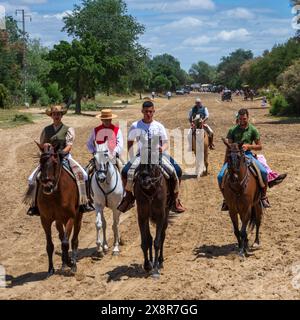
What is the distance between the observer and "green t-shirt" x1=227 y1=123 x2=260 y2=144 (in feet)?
32.3

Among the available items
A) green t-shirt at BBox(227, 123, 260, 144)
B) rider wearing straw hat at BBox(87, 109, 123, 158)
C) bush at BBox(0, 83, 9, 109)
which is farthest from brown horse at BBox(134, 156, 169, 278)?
bush at BBox(0, 83, 9, 109)

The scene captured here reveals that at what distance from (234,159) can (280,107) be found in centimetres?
3657

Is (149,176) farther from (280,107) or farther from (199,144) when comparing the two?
(280,107)

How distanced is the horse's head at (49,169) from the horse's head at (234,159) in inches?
107

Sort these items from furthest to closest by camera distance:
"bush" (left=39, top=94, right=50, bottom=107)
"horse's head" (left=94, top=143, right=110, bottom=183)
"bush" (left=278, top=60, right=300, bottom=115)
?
"bush" (left=39, top=94, right=50, bottom=107)
"bush" (left=278, top=60, right=300, bottom=115)
"horse's head" (left=94, top=143, right=110, bottom=183)

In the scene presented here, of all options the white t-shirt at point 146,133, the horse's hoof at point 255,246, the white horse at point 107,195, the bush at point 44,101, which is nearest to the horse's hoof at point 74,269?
the white horse at point 107,195

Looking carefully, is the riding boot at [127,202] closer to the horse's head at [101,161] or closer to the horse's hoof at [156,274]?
the horse's head at [101,161]

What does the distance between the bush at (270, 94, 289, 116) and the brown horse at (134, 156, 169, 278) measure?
36.6 meters

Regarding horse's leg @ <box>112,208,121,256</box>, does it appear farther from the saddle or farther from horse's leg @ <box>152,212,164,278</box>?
the saddle

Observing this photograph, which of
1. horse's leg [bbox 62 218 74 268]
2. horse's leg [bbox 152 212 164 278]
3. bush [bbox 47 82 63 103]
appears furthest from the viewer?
bush [bbox 47 82 63 103]

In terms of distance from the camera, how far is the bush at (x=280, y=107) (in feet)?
143

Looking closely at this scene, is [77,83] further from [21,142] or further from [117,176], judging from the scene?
[117,176]

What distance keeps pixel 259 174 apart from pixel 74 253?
3412mm

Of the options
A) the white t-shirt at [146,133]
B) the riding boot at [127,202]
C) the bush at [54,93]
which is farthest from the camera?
the bush at [54,93]
